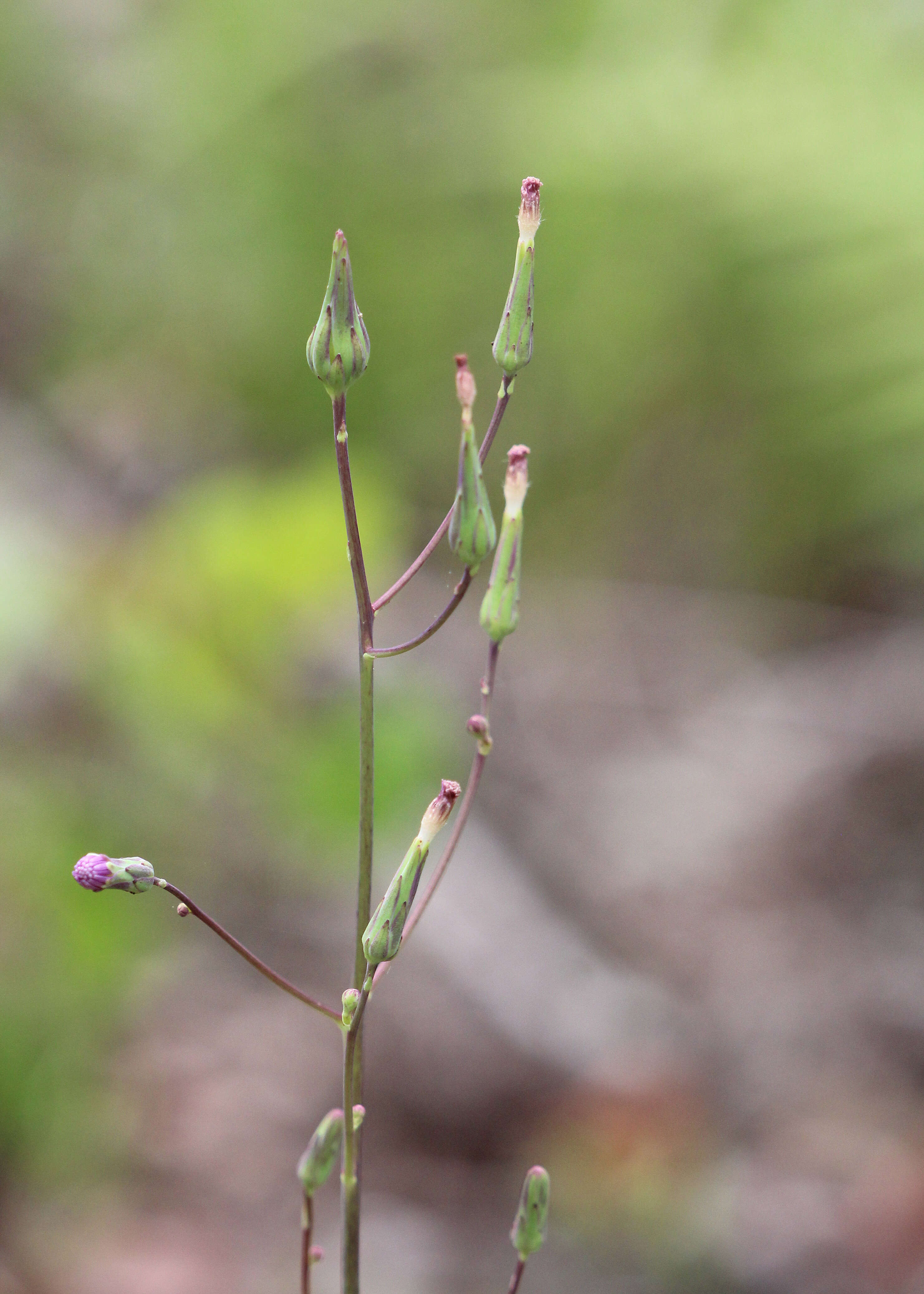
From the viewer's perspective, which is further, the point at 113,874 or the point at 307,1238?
the point at 307,1238

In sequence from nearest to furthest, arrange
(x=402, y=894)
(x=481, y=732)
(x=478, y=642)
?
1. (x=402, y=894)
2. (x=481, y=732)
3. (x=478, y=642)

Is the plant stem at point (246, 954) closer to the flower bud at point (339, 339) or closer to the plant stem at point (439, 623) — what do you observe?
the plant stem at point (439, 623)

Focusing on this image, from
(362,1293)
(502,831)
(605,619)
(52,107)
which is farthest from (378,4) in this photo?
(362,1293)

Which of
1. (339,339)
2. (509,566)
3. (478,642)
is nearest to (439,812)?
(509,566)

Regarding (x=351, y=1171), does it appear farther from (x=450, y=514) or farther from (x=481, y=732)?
(x=450, y=514)

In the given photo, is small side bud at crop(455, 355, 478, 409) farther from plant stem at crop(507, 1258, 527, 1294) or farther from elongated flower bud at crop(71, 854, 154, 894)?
plant stem at crop(507, 1258, 527, 1294)

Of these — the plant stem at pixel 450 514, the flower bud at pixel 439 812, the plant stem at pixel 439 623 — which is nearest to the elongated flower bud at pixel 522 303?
the plant stem at pixel 450 514

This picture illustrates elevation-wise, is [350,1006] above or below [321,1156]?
above
